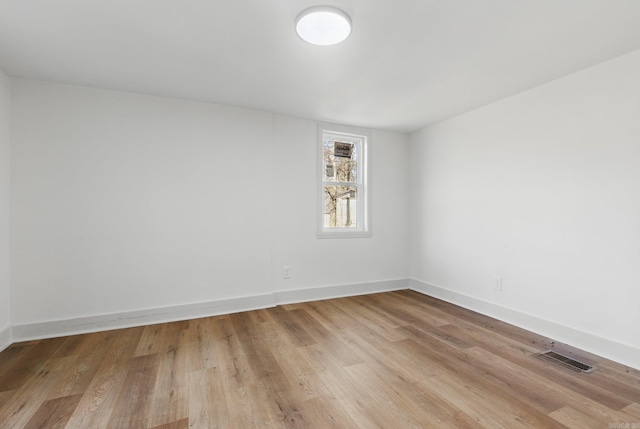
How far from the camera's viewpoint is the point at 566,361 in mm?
2199

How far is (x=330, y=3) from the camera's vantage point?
65.9 inches

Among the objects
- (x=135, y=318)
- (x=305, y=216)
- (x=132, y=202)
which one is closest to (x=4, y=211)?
(x=132, y=202)

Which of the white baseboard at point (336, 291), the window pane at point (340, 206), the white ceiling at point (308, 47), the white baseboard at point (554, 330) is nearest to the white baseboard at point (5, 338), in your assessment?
the white ceiling at point (308, 47)

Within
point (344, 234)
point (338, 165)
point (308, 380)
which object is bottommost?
point (308, 380)

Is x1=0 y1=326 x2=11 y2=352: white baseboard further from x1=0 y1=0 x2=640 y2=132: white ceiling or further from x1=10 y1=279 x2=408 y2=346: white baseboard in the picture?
x1=0 y1=0 x2=640 y2=132: white ceiling

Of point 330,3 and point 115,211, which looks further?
point 115,211

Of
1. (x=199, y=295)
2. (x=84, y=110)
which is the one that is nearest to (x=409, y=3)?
(x=84, y=110)

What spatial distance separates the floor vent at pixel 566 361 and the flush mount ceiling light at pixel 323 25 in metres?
2.83

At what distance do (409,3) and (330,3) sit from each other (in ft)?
1.52

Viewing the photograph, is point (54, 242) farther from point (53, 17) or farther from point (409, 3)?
point (409, 3)

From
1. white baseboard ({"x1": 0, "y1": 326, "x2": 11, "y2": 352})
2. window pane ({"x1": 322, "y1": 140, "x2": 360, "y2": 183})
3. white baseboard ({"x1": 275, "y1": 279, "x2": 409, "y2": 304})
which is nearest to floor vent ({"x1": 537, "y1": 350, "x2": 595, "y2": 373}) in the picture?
white baseboard ({"x1": 275, "y1": 279, "x2": 409, "y2": 304})

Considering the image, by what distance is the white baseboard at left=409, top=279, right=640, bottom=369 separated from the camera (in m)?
2.18

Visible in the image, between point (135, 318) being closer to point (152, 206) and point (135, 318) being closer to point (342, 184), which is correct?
point (152, 206)

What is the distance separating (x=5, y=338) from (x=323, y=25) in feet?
11.6
